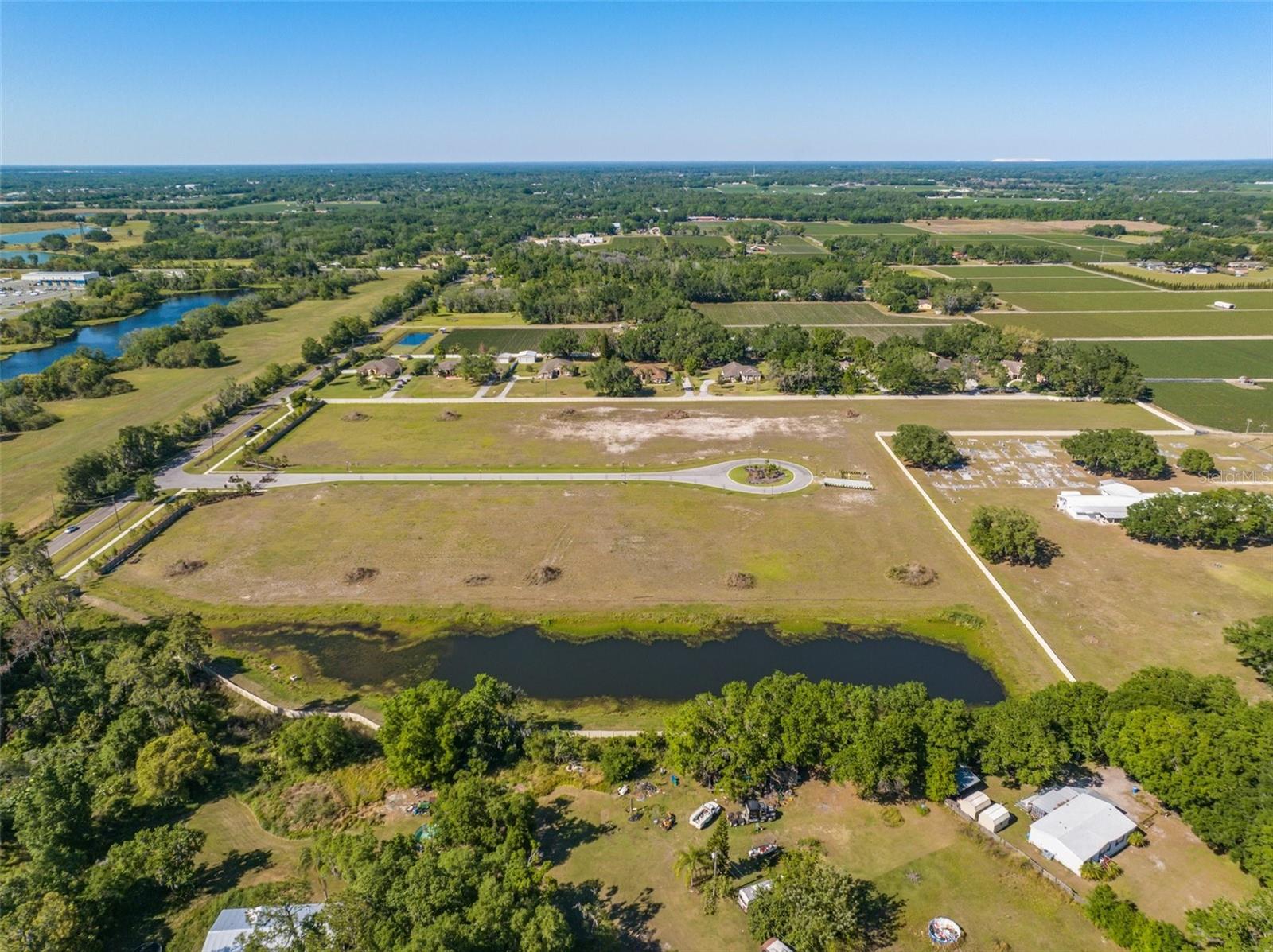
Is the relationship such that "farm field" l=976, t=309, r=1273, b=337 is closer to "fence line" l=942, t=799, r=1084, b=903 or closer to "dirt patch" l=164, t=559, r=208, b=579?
"fence line" l=942, t=799, r=1084, b=903

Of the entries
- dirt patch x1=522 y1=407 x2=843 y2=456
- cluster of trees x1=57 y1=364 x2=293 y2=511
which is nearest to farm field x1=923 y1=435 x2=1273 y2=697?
dirt patch x1=522 y1=407 x2=843 y2=456

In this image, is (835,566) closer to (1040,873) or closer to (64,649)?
(1040,873)

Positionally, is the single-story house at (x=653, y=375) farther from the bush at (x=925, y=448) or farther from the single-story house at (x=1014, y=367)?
the single-story house at (x=1014, y=367)

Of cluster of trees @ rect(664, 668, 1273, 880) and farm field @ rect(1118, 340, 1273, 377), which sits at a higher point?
farm field @ rect(1118, 340, 1273, 377)

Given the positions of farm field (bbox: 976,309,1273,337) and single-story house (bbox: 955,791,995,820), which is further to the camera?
farm field (bbox: 976,309,1273,337)

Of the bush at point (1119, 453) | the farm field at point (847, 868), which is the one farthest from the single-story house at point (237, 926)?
the bush at point (1119, 453)

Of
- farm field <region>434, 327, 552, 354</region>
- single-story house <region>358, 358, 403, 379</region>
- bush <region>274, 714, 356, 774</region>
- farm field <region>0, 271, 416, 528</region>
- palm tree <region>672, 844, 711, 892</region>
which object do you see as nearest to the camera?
palm tree <region>672, 844, 711, 892</region>

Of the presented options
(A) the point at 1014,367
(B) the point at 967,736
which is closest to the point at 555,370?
(A) the point at 1014,367
